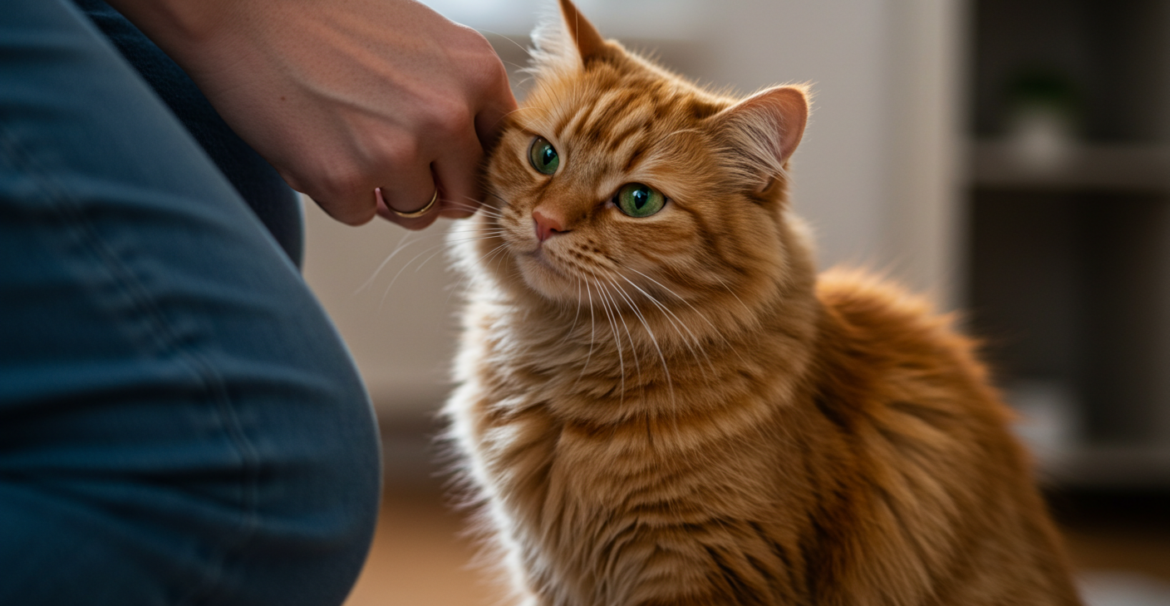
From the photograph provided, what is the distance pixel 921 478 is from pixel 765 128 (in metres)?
0.49

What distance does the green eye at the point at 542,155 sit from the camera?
1.07m

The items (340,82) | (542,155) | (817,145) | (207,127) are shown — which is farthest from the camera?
(817,145)

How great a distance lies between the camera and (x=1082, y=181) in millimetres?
2668

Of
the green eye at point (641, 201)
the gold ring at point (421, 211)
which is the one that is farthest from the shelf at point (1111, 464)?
the gold ring at point (421, 211)

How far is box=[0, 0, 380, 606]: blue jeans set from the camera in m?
0.50

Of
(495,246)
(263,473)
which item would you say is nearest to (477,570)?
(495,246)

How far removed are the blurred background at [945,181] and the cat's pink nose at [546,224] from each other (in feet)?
4.75

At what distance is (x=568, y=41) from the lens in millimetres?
1161

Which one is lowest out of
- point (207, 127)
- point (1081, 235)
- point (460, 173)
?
point (207, 127)

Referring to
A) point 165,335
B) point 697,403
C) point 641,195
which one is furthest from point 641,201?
point 165,335

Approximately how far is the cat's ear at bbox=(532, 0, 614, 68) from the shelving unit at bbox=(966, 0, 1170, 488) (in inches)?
76.3

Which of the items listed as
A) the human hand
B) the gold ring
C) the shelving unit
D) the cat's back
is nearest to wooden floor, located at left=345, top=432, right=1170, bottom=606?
the shelving unit

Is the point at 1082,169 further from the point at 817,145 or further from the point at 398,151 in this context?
the point at 398,151

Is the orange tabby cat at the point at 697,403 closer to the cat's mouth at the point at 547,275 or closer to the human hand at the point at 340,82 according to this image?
the cat's mouth at the point at 547,275
